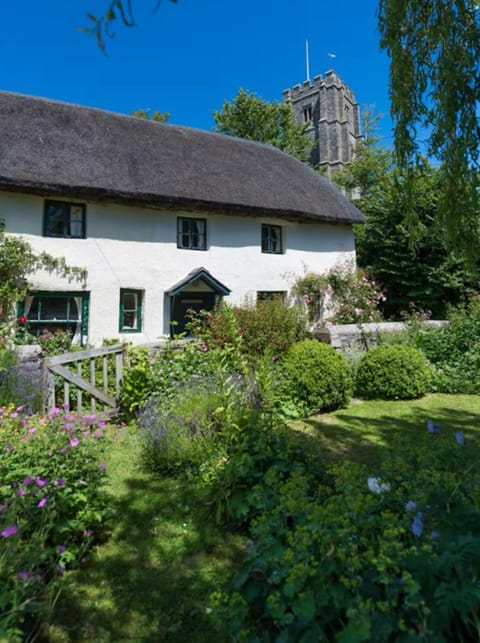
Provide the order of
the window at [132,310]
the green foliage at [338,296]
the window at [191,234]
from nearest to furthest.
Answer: the window at [132,310] → the window at [191,234] → the green foliage at [338,296]

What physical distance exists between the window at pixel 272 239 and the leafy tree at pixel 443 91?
9.10 meters

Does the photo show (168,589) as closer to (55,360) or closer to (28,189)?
(55,360)

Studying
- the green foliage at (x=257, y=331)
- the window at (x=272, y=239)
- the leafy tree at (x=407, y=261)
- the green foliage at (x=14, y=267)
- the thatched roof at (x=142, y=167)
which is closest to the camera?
the green foliage at (x=257, y=331)

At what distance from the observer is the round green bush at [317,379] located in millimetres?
6719

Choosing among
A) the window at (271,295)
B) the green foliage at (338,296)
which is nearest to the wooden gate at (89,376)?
the window at (271,295)

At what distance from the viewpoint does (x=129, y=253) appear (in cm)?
1024

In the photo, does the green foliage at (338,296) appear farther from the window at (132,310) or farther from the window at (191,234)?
the window at (132,310)

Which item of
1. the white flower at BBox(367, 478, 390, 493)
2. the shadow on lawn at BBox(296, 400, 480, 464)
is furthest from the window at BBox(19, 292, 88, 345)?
the white flower at BBox(367, 478, 390, 493)

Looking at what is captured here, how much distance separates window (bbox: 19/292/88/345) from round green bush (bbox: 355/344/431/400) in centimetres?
692

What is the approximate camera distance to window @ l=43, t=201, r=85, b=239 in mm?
9406

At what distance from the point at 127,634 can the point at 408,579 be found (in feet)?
6.13

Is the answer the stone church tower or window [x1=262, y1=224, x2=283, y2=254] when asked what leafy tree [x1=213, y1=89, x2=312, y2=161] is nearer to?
the stone church tower

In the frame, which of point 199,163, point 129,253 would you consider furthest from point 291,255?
point 129,253

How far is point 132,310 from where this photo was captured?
34.1 ft
